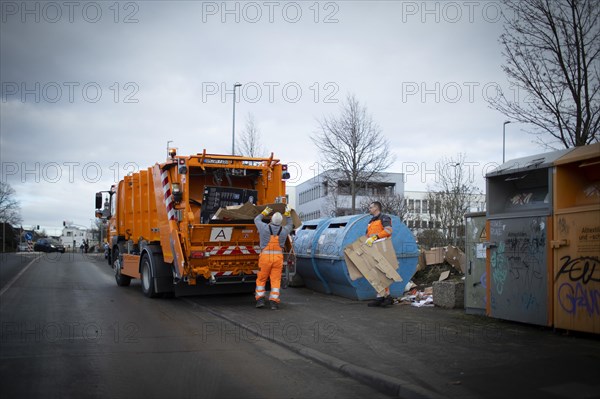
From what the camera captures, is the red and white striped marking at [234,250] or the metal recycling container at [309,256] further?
the metal recycling container at [309,256]

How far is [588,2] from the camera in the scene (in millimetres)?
9781

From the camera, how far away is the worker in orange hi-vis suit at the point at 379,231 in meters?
10.5

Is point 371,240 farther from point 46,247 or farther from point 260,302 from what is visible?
point 46,247

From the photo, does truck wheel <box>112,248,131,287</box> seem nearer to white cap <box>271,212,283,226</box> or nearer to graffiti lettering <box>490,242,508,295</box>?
white cap <box>271,212,283,226</box>

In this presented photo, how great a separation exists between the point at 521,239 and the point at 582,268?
107 centimetres

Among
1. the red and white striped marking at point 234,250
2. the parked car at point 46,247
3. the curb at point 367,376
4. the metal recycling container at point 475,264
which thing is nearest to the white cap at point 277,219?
the red and white striped marking at point 234,250

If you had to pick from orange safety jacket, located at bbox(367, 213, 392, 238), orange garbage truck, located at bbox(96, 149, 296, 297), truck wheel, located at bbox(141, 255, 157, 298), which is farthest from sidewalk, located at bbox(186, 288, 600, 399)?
truck wheel, located at bbox(141, 255, 157, 298)

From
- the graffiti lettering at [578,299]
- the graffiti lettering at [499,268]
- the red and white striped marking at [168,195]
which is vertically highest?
the red and white striped marking at [168,195]

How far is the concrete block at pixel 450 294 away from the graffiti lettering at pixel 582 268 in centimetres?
292

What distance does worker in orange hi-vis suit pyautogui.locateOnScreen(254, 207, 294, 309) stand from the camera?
10.3m

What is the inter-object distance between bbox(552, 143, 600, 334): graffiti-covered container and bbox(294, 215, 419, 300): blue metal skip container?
15.7ft

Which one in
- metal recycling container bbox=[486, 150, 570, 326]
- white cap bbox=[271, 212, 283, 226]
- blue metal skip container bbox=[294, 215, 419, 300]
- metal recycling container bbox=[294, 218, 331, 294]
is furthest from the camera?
metal recycling container bbox=[294, 218, 331, 294]

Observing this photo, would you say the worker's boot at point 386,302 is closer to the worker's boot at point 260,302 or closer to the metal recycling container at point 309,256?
the metal recycling container at point 309,256

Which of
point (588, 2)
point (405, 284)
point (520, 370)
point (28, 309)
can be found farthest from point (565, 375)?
point (28, 309)
